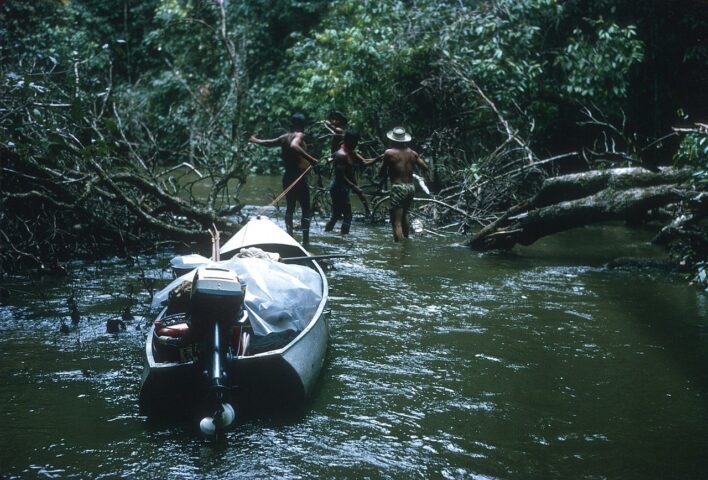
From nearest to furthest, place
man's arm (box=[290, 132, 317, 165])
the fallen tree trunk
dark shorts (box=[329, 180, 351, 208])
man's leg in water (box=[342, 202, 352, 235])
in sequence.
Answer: the fallen tree trunk → man's arm (box=[290, 132, 317, 165]) → dark shorts (box=[329, 180, 351, 208]) → man's leg in water (box=[342, 202, 352, 235])

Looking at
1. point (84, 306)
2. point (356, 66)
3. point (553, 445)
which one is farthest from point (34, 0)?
point (553, 445)

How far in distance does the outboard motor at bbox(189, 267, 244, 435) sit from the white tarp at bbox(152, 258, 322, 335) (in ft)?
1.86

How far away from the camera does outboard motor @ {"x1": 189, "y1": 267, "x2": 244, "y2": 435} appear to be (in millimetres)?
4512

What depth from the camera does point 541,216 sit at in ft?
35.7

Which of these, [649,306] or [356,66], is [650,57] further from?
[649,306]

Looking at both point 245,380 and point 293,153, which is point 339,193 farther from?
point 245,380

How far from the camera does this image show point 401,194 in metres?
11.6

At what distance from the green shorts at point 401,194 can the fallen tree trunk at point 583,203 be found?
1.22 m

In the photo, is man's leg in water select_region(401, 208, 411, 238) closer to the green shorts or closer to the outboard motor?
the green shorts

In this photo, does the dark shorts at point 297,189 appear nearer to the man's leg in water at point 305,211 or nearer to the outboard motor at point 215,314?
the man's leg in water at point 305,211

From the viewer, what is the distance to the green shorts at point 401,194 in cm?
1164

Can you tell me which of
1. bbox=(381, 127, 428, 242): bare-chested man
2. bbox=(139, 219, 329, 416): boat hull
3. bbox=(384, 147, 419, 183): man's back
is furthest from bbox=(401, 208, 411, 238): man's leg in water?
bbox=(139, 219, 329, 416): boat hull

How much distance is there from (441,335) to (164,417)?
2.99 metres

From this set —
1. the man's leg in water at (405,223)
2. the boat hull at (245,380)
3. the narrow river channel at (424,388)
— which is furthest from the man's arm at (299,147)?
the boat hull at (245,380)
